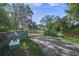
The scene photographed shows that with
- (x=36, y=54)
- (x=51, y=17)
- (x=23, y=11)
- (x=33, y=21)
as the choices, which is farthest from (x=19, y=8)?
(x=36, y=54)

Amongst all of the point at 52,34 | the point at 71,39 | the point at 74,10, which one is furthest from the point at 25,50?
the point at 74,10

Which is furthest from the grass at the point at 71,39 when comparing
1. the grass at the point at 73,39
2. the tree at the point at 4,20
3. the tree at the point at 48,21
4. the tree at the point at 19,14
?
the tree at the point at 4,20

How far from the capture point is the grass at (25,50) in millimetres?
1346

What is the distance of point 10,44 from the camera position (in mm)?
1354

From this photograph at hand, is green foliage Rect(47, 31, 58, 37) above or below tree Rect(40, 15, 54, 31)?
below

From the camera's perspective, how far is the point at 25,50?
135cm

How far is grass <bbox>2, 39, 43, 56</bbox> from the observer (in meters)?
1.35

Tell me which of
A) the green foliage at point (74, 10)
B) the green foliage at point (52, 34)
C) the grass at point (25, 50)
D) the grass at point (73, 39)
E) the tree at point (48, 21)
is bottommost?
the grass at point (25, 50)

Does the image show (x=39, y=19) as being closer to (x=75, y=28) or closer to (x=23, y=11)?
(x=23, y=11)

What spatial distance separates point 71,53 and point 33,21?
1.24ft

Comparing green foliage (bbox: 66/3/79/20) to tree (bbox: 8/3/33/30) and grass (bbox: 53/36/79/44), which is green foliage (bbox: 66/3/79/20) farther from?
tree (bbox: 8/3/33/30)

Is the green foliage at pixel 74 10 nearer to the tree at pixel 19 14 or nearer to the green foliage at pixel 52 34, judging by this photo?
the green foliage at pixel 52 34

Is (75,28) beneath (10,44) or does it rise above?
above

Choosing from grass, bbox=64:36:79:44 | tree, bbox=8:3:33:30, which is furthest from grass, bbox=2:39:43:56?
grass, bbox=64:36:79:44
